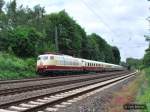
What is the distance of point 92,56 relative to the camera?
412 ft

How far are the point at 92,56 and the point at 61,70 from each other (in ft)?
237

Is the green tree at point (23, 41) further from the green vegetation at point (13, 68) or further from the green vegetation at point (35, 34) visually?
the green vegetation at point (13, 68)

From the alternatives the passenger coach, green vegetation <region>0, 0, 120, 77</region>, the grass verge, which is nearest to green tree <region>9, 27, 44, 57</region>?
green vegetation <region>0, 0, 120, 77</region>

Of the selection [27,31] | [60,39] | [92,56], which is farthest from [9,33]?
[92,56]

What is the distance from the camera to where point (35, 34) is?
197 ft

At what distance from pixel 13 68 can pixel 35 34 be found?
578 inches

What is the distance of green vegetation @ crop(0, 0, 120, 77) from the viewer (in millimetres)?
56188

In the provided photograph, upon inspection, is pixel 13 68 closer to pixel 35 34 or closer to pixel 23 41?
pixel 23 41

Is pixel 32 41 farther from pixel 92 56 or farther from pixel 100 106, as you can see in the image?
pixel 92 56

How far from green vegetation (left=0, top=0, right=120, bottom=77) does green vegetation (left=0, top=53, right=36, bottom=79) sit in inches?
6.4

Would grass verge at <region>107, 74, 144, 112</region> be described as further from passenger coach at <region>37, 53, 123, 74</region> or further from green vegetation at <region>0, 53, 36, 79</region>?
passenger coach at <region>37, 53, 123, 74</region>

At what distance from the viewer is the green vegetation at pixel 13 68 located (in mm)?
42769

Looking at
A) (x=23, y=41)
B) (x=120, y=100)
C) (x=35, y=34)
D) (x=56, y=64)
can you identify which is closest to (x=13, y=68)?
(x=56, y=64)

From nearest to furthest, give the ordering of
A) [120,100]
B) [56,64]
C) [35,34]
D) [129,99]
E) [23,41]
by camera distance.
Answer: [120,100]
[129,99]
[56,64]
[23,41]
[35,34]
